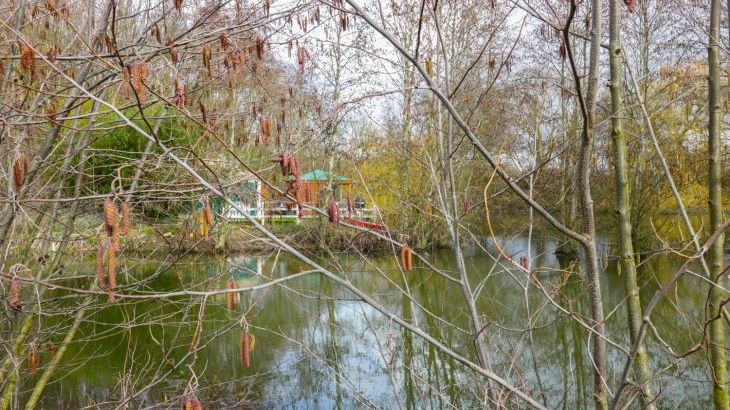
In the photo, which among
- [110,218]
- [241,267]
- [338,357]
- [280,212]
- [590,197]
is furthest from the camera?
[338,357]

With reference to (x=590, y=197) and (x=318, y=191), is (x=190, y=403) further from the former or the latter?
(x=318, y=191)

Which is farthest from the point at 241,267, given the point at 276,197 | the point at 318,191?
the point at 318,191

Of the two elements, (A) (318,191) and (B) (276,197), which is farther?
(A) (318,191)

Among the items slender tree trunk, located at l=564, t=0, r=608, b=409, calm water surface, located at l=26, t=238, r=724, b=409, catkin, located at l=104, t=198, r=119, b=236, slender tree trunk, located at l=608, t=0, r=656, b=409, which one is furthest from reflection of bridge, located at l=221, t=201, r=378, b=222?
calm water surface, located at l=26, t=238, r=724, b=409

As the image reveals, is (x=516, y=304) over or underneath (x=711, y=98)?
underneath

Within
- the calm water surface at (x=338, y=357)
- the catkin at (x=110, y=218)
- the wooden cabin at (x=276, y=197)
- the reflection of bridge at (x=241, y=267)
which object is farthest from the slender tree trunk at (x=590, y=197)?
the calm water surface at (x=338, y=357)

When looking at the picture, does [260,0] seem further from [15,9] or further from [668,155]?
[668,155]

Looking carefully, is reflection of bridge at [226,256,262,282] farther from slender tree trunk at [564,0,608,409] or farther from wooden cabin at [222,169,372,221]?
slender tree trunk at [564,0,608,409]

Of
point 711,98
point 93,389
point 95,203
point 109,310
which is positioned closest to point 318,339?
point 93,389

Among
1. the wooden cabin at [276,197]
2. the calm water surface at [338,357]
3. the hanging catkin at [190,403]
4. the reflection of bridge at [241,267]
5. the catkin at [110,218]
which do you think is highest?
the wooden cabin at [276,197]

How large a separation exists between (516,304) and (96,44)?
6.09 meters

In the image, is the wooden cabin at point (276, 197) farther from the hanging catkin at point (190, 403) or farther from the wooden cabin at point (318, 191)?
the hanging catkin at point (190, 403)

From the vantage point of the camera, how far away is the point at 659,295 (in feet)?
3.43

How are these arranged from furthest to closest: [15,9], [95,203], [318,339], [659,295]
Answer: [318,339] < [95,203] < [15,9] < [659,295]
